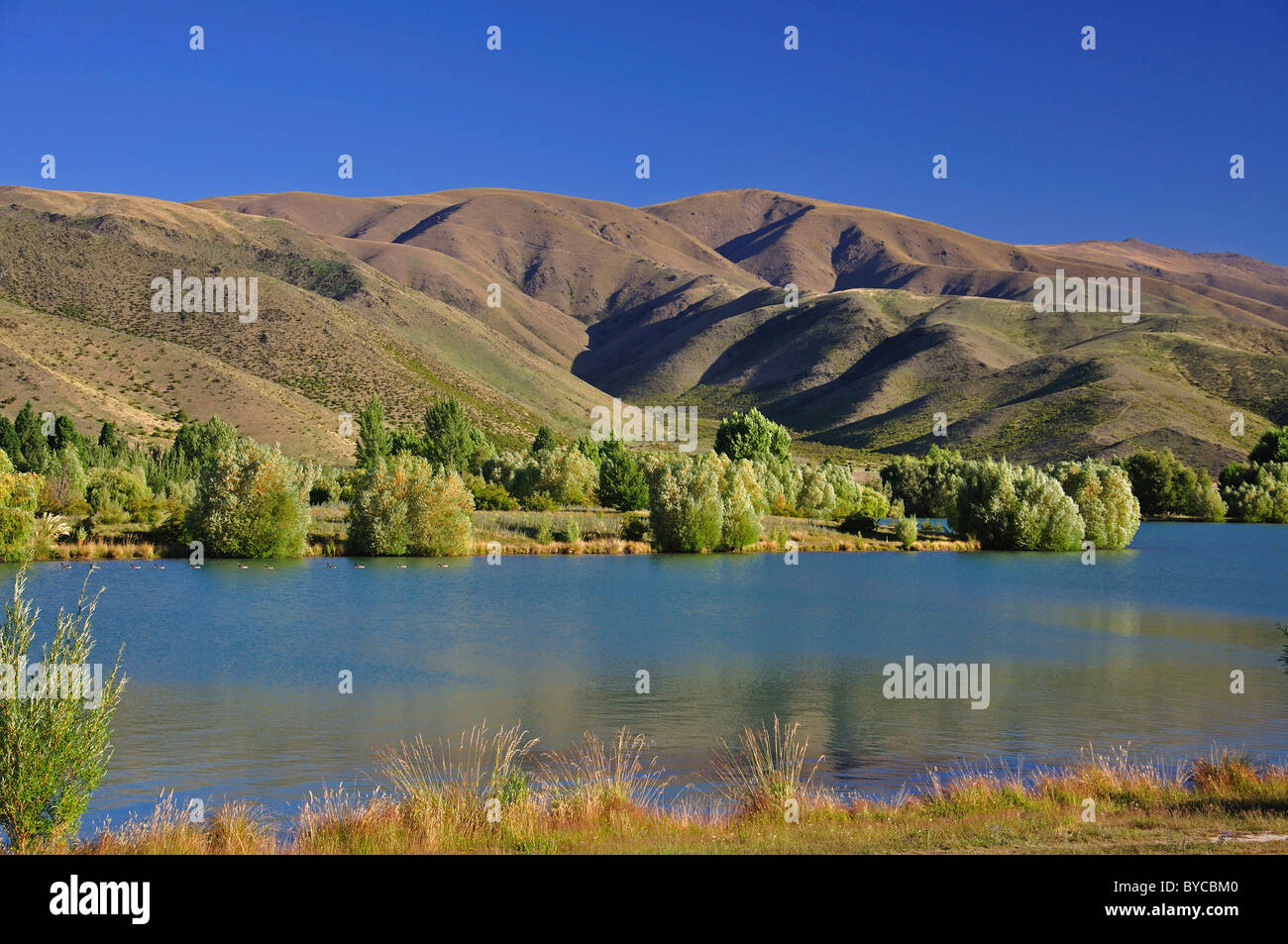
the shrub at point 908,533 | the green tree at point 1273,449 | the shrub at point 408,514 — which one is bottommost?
the shrub at point 908,533

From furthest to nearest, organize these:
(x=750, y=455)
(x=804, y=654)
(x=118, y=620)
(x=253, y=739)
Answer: (x=750, y=455)
(x=118, y=620)
(x=804, y=654)
(x=253, y=739)

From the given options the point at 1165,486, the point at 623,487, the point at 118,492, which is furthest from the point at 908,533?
the point at 1165,486

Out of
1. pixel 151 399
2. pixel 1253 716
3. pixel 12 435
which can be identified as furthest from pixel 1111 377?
pixel 1253 716

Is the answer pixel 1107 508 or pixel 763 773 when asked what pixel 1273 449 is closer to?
pixel 1107 508

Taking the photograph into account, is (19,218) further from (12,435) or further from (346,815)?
(346,815)

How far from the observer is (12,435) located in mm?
79750

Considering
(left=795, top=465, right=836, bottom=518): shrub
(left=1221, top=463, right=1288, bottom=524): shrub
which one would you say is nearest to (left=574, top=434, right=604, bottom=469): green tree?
(left=795, top=465, right=836, bottom=518): shrub

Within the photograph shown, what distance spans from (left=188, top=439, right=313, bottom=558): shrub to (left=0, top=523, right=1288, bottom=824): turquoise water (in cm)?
301

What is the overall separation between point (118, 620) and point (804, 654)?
21268 mm

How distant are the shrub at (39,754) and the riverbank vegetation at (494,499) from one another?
144 feet

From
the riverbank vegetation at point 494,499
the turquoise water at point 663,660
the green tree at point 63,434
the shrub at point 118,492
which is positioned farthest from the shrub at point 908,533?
the green tree at point 63,434

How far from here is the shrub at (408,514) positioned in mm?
57000

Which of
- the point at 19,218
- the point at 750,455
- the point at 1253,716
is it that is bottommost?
the point at 1253,716

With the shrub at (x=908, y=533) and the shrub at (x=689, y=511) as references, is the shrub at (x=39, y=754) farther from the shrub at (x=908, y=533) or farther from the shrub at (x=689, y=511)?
the shrub at (x=908, y=533)
